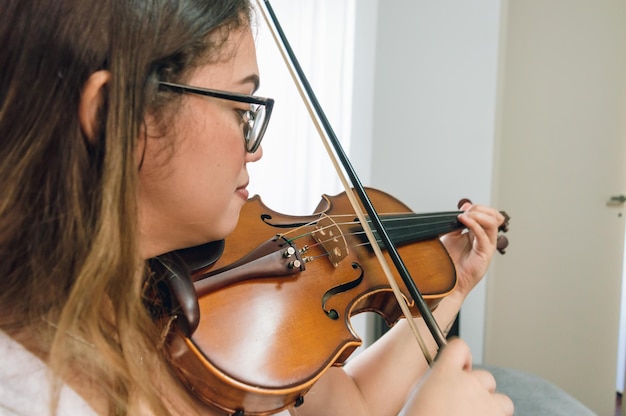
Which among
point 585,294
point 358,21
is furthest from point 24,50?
point 585,294

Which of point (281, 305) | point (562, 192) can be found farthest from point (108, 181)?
point (562, 192)

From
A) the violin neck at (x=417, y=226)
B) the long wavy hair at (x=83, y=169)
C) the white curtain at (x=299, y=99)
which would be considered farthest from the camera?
the white curtain at (x=299, y=99)

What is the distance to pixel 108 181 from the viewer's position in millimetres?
439

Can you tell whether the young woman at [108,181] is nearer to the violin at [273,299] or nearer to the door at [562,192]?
the violin at [273,299]

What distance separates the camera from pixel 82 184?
451 mm

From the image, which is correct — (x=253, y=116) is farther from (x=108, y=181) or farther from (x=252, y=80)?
(x=108, y=181)

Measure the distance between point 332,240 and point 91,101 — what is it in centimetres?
44

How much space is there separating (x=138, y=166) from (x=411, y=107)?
159 centimetres

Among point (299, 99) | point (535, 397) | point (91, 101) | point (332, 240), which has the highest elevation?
point (299, 99)

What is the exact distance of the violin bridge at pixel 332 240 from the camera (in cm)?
75

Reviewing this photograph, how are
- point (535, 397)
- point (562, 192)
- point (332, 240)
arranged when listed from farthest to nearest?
1. point (562, 192)
2. point (535, 397)
3. point (332, 240)

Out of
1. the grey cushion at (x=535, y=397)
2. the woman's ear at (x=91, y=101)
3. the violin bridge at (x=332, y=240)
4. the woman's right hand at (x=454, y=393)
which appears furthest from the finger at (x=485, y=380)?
the grey cushion at (x=535, y=397)

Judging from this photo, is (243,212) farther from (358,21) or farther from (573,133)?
(573,133)

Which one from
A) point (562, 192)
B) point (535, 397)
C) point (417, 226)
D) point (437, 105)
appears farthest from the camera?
point (562, 192)
